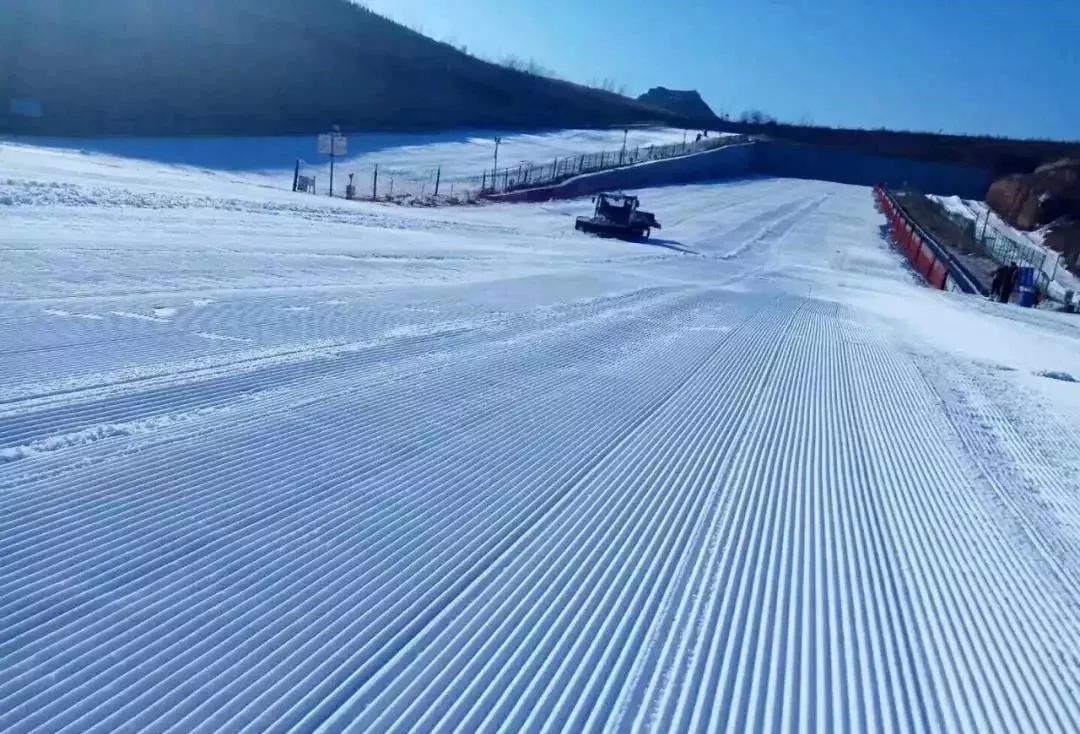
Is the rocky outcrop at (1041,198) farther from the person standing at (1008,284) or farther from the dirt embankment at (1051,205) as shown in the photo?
the person standing at (1008,284)

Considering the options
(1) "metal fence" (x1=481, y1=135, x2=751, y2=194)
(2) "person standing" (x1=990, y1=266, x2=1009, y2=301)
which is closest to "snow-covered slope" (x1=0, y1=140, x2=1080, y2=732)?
(2) "person standing" (x1=990, y1=266, x2=1009, y2=301)

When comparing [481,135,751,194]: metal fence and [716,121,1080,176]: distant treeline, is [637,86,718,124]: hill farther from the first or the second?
[481,135,751,194]: metal fence

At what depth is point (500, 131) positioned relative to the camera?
8375 cm

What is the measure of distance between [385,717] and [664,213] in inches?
1901

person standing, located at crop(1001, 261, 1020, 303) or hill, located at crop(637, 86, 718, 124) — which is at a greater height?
hill, located at crop(637, 86, 718, 124)

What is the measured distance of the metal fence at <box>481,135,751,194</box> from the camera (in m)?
52.3

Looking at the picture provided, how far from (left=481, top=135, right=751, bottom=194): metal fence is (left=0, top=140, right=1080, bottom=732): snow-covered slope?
36.8 metres

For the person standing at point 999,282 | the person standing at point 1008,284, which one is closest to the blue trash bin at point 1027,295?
the person standing at point 1008,284

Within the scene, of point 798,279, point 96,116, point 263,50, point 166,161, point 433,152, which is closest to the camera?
point 798,279

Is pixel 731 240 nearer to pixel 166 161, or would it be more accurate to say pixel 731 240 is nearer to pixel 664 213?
pixel 664 213

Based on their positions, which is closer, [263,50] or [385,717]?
[385,717]

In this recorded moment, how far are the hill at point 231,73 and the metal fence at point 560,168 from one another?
51.1 ft

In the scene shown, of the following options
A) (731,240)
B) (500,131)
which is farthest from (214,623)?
(500,131)

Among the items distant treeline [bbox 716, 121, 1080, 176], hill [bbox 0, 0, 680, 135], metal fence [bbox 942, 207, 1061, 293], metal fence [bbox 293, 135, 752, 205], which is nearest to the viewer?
metal fence [bbox 293, 135, 752, 205]
